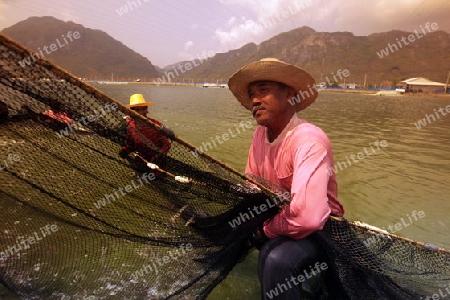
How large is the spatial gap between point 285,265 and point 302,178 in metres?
0.66

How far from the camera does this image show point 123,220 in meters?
3.07

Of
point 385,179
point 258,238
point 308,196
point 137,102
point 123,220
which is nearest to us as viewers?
point 308,196

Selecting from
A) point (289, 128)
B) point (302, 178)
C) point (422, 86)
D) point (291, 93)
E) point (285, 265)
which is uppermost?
point (291, 93)

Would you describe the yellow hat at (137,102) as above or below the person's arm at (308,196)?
above

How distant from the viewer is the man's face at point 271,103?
7.91 ft

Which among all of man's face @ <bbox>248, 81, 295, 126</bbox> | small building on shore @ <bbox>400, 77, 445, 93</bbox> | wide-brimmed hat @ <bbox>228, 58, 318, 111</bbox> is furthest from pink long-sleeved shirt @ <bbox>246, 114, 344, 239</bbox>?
small building on shore @ <bbox>400, 77, 445, 93</bbox>

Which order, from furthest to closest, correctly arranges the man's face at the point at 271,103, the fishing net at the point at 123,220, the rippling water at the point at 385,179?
the rippling water at the point at 385,179, the man's face at the point at 271,103, the fishing net at the point at 123,220

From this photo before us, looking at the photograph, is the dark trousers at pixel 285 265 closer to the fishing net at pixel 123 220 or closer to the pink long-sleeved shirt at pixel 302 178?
the pink long-sleeved shirt at pixel 302 178

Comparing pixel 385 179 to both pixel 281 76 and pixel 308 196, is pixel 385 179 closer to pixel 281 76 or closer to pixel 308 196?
pixel 281 76

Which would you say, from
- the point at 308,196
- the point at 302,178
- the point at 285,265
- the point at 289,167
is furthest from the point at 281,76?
the point at 285,265

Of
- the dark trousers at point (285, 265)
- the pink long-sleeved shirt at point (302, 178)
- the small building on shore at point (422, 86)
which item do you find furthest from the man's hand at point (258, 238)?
the small building on shore at point (422, 86)

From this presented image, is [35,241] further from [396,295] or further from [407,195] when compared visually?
[407,195]

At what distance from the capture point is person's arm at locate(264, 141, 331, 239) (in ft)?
6.36

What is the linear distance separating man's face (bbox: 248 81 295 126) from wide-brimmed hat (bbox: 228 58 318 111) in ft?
0.22
